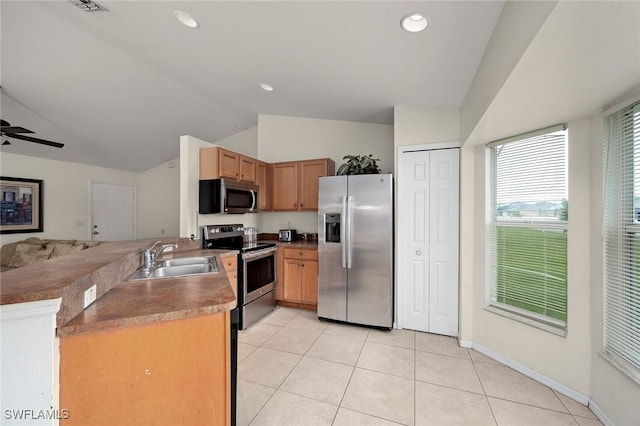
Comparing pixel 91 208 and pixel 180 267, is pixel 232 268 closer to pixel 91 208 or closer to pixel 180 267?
pixel 180 267

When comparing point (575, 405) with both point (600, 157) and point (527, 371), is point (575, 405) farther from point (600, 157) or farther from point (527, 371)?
point (600, 157)

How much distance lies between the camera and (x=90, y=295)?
1.14 metres

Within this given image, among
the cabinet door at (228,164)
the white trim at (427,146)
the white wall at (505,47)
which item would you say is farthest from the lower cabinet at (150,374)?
the white trim at (427,146)

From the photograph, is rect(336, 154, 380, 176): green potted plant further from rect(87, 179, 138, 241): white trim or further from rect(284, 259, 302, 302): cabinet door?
rect(87, 179, 138, 241): white trim

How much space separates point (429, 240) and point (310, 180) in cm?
190

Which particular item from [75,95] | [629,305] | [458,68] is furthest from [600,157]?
[75,95]

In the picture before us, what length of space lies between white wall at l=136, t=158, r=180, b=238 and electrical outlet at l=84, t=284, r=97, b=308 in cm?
550

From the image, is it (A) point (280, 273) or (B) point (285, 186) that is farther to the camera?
(B) point (285, 186)

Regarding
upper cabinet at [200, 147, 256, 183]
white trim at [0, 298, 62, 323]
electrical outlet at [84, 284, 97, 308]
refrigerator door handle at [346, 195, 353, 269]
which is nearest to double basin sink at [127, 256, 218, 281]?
electrical outlet at [84, 284, 97, 308]

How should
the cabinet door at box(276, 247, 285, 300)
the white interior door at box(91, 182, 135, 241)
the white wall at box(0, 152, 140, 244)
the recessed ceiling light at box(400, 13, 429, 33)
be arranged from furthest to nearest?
the white interior door at box(91, 182, 135, 241) → the white wall at box(0, 152, 140, 244) → the cabinet door at box(276, 247, 285, 300) → the recessed ceiling light at box(400, 13, 429, 33)

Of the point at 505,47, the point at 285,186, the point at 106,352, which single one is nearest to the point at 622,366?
the point at 505,47

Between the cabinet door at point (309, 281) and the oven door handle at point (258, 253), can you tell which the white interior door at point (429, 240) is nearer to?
the cabinet door at point (309, 281)

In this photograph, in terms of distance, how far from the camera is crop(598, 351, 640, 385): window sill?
4.78ft

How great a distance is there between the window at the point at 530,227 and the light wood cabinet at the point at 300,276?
2.00 metres
